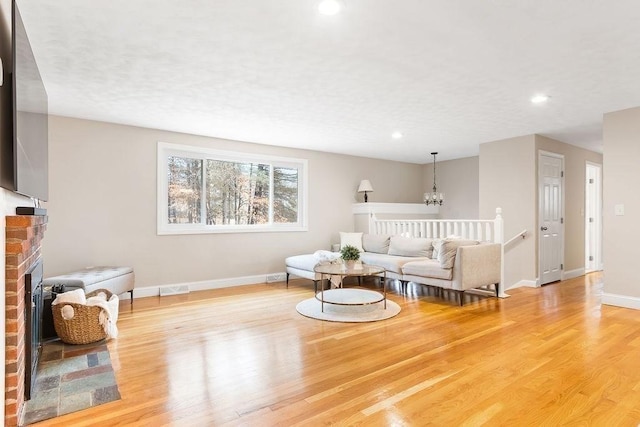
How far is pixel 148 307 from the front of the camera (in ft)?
14.1

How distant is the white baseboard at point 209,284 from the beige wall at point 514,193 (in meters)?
3.57

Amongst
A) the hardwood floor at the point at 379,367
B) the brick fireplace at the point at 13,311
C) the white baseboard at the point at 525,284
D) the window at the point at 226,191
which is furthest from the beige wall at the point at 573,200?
the brick fireplace at the point at 13,311

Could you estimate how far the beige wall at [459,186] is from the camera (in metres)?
7.33

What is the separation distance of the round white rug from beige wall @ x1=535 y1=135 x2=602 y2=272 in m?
3.65

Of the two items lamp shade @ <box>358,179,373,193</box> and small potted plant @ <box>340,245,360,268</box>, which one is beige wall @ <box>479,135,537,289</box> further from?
small potted plant @ <box>340,245,360,268</box>

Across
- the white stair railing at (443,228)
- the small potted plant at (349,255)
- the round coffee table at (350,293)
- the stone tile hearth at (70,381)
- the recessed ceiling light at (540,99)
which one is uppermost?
the recessed ceiling light at (540,99)

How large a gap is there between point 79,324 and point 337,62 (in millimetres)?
2971

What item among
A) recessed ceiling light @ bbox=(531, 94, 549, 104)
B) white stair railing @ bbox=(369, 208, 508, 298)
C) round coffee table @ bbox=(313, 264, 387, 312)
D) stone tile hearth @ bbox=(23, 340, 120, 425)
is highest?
recessed ceiling light @ bbox=(531, 94, 549, 104)

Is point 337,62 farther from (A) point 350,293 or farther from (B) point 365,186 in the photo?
(B) point 365,186

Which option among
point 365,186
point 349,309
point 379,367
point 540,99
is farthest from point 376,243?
point 379,367

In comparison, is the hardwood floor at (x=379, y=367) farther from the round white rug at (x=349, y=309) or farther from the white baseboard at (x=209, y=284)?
the white baseboard at (x=209, y=284)

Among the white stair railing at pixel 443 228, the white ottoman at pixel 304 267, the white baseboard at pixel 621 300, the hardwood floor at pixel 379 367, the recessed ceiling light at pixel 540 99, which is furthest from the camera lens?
the white ottoman at pixel 304 267

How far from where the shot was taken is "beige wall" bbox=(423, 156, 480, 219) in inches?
289

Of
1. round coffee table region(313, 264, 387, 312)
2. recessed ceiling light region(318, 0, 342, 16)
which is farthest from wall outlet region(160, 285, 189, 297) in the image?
recessed ceiling light region(318, 0, 342, 16)
